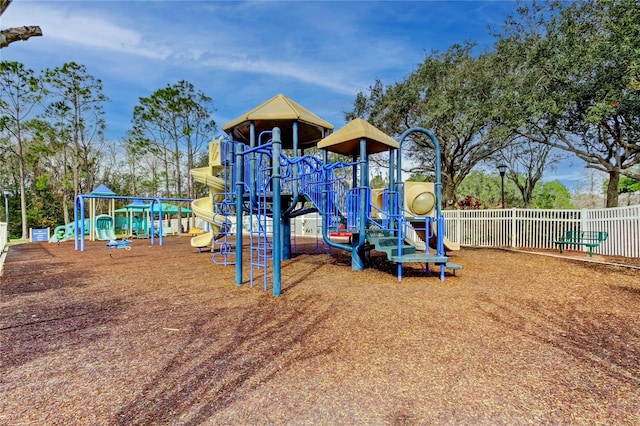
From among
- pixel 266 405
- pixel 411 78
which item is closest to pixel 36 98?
pixel 411 78

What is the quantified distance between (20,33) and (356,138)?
227 inches

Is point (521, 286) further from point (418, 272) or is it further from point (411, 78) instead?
point (411, 78)

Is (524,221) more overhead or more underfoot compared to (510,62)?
more underfoot

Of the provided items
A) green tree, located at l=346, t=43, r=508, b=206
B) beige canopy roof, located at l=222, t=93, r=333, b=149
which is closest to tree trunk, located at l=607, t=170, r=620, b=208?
green tree, located at l=346, t=43, r=508, b=206

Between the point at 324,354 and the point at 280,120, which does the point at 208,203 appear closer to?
the point at 280,120

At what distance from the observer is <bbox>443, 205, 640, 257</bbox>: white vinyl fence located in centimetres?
984

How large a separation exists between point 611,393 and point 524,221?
1180 centimetres

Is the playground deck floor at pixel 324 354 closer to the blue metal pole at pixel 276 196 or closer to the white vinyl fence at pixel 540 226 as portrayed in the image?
the blue metal pole at pixel 276 196

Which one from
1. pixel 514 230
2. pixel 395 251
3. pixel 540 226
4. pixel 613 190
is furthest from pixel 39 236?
pixel 613 190

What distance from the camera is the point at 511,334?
3785 mm

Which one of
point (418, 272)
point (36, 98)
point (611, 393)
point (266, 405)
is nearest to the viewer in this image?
point (266, 405)

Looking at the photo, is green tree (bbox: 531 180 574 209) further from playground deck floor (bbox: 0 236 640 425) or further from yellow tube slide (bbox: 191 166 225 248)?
playground deck floor (bbox: 0 236 640 425)

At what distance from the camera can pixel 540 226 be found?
489 inches

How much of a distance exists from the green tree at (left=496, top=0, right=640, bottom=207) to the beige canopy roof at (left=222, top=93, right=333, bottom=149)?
8806mm
